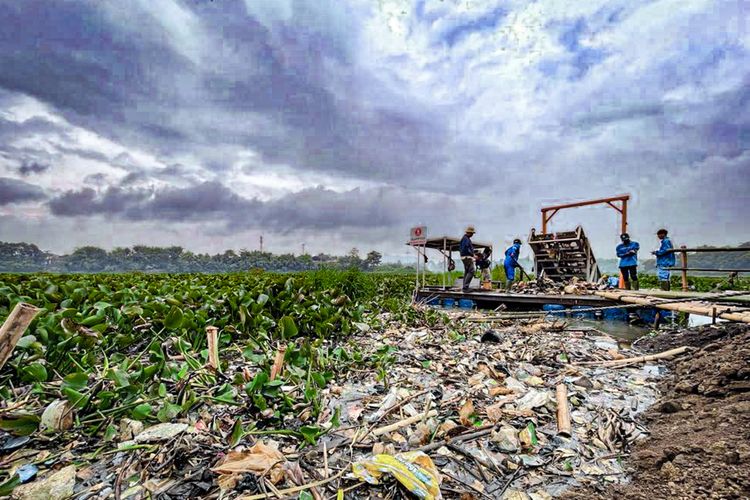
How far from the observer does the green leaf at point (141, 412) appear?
245 centimetres

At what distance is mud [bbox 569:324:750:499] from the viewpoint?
83.1 inches

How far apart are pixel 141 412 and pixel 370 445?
5.07 ft

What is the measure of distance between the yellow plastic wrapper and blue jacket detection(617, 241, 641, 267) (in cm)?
1159

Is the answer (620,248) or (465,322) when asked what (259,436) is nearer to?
(465,322)

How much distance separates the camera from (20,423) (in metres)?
2.22

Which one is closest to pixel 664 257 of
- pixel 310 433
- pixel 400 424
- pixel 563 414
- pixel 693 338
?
pixel 693 338

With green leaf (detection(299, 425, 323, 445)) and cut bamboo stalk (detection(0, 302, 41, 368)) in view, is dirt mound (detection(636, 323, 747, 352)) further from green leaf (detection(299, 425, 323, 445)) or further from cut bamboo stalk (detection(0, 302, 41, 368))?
cut bamboo stalk (detection(0, 302, 41, 368))

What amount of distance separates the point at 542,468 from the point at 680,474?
77 centimetres

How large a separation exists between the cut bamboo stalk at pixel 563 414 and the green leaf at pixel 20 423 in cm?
368

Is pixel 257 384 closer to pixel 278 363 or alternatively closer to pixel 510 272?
pixel 278 363

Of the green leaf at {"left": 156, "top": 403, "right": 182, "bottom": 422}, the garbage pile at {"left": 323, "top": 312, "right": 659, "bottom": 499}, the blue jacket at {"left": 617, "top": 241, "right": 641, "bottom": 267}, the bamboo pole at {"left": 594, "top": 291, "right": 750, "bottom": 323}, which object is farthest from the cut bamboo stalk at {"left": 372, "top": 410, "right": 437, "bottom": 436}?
the blue jacket at {"left": 617, "top": 241, "right": 641, "bottom": 267}

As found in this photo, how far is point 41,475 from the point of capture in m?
2.14

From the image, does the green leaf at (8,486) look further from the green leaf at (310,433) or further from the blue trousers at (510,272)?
the blue trousers at (510,272)

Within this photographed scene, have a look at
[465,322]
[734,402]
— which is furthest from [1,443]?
[465,322]
